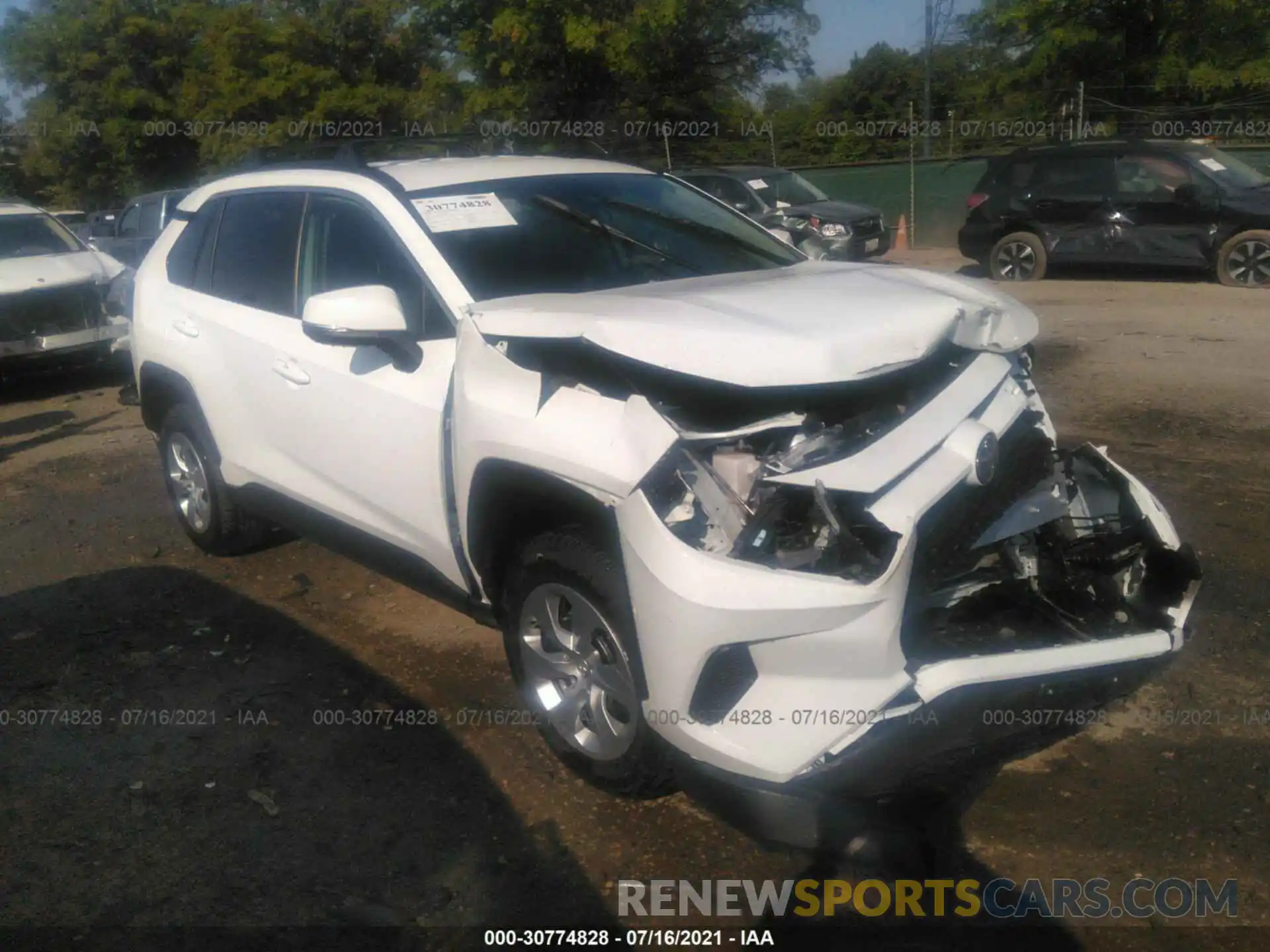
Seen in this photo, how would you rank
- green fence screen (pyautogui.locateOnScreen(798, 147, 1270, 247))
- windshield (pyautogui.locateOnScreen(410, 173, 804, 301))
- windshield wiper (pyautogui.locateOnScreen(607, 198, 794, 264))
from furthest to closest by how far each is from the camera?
green fence screen (pyautogui.locateOnScreen(798, 147, 1270, 247)) → windshield wiper (pyautogui.locateOnScreen(607, 198, 794, 264)) → windshield (pyautogui.locateOnScreen(410, 173, 804, 301))

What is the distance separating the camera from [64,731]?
4113 mm

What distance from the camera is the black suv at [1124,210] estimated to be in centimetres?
1243

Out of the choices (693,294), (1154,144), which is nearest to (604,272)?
(693,294)

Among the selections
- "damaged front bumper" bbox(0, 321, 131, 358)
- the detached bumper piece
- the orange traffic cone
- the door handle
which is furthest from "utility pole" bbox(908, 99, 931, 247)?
the detached bumper piece

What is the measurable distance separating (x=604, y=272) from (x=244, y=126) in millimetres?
30876

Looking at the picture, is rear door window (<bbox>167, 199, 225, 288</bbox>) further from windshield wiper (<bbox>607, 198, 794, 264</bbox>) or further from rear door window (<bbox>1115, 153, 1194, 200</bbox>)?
rear door window (<bbox>1115, 153, 1194, 200</bbox>)

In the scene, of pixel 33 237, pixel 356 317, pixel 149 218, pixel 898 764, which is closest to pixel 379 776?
pixel 356 317

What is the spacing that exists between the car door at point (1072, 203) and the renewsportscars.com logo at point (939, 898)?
11888mm

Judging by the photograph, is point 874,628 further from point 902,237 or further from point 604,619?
point 902,237

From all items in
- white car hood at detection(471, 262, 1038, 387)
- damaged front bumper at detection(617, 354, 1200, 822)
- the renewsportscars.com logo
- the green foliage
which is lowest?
the renewsportscars.com logo

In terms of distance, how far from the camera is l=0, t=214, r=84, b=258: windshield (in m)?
10.7

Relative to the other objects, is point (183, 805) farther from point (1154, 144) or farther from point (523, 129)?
point (523, 129)

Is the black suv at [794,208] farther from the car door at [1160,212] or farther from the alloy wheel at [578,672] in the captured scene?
the alloy wheel at [578,672]

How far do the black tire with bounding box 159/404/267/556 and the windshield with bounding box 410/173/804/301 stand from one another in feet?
6.18
